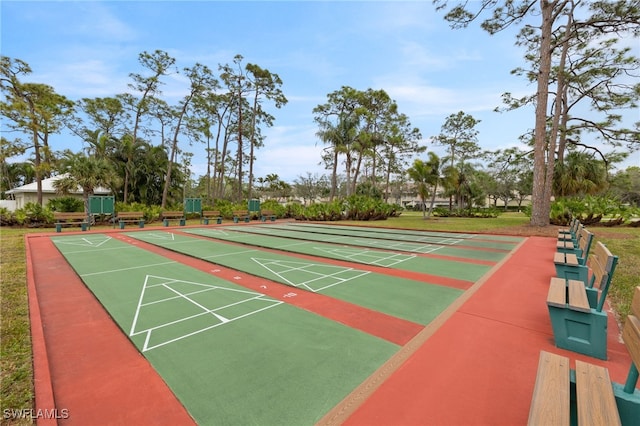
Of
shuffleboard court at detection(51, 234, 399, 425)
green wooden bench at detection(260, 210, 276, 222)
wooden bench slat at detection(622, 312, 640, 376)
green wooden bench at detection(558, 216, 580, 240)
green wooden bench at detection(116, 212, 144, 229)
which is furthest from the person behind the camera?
green wooden bench at detection(260, 210, 276, 222)

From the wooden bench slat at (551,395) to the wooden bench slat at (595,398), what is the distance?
6 centimetres

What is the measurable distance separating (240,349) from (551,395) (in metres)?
2.69

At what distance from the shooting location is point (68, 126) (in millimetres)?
26328

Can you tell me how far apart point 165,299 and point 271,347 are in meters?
2.57

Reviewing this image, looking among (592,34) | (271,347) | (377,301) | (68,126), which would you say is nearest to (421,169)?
(592,34)

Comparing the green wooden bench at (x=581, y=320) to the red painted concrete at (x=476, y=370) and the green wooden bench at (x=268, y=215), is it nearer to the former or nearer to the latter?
the red painted concrete at (x=476, y=370)

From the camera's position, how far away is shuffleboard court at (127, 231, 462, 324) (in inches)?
168

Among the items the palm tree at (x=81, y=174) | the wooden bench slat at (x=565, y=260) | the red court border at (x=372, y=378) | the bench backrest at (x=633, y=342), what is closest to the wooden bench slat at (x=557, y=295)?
the red court border at (x=372, y=378)

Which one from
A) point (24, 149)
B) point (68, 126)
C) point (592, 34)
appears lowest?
point (24, 149)

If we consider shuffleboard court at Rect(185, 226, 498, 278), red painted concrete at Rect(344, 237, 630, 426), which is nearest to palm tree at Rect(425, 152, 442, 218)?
shuffleboard court at Rect(185, 226, 498, 278)

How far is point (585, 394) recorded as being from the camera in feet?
5.21

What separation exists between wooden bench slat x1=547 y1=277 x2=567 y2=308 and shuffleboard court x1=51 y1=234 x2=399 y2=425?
1708 mm

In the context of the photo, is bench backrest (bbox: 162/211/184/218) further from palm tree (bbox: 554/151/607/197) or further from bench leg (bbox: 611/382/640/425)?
palm tree (bbox: 554/151/607/197)

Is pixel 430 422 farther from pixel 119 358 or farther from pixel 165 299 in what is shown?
pixel 165 299
